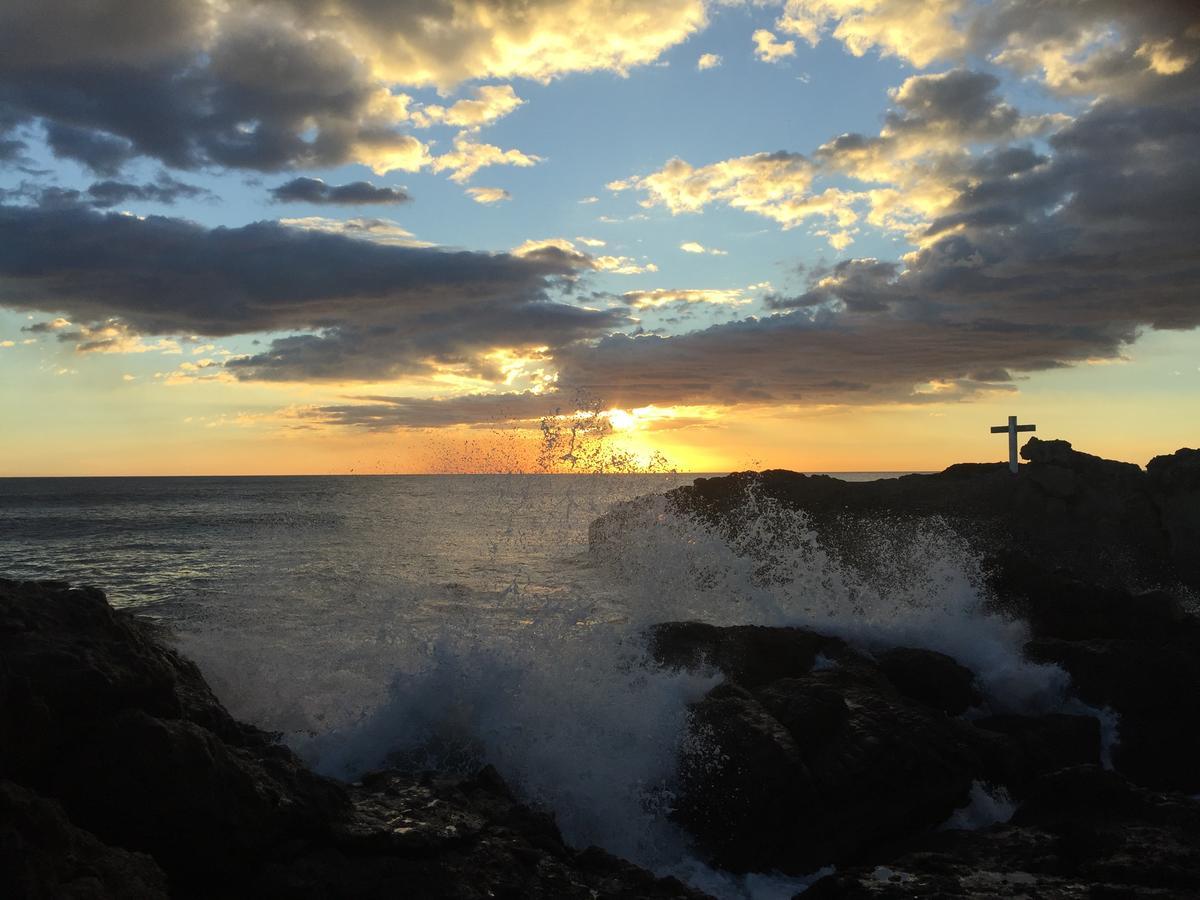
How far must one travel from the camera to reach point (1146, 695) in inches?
381

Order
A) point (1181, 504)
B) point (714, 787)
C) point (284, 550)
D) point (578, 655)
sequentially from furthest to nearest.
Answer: point (284, 550) < point (1181, 504) < point (578, 655) < point (714, 787)

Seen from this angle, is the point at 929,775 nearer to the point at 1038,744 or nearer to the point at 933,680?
the point at 1038,744

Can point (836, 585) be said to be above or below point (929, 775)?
above

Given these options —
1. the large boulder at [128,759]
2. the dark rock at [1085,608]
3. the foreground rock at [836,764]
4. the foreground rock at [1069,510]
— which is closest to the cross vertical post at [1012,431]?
the foreground rock at [1069,510]

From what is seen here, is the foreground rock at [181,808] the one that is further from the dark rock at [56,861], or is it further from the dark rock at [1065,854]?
the dark rock at [1065,854]

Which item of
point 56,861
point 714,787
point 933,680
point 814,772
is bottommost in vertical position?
point 714,787

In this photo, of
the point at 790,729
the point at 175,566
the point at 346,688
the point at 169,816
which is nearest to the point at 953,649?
the point at 790,729

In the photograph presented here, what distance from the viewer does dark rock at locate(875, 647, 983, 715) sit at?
9.65 meters

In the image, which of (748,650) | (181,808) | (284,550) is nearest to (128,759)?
(181,808)

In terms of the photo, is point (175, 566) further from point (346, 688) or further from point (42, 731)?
point (42, 731)

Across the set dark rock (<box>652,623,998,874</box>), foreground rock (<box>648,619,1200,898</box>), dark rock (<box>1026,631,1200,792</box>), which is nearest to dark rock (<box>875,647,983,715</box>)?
foreground rock (<box>648,619,1200,898</box>)

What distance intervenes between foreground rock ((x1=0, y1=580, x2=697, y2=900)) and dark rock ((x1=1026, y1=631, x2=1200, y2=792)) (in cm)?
667

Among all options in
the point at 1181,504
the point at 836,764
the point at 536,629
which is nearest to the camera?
the point at 836,764

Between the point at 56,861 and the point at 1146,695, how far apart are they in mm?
10936
